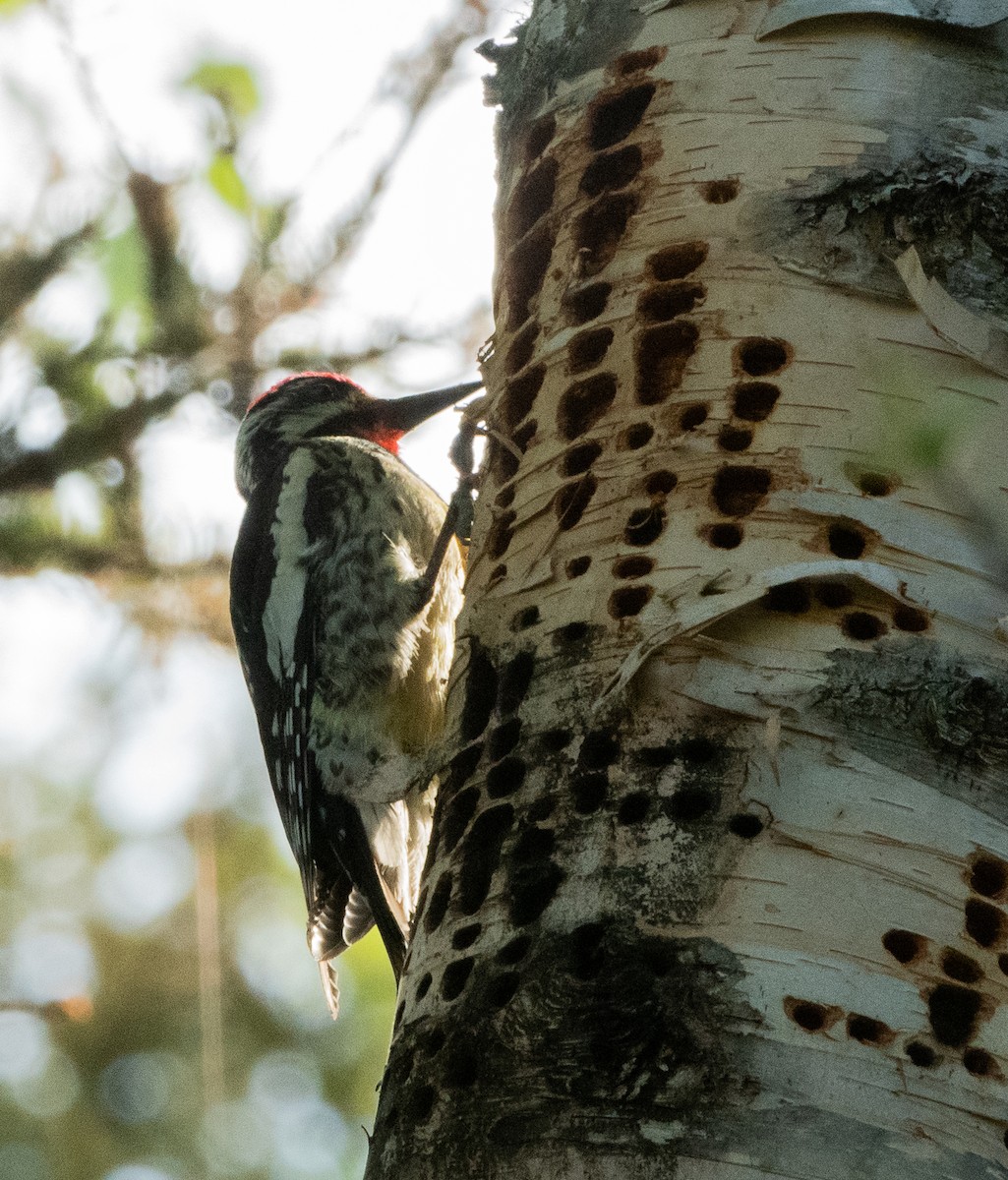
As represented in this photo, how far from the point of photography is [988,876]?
4.53 ft

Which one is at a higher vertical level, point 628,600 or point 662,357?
point 662,357

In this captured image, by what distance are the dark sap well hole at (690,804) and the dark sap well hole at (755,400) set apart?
471 millimetres

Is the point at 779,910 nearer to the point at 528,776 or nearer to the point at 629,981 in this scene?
the point at 629,981

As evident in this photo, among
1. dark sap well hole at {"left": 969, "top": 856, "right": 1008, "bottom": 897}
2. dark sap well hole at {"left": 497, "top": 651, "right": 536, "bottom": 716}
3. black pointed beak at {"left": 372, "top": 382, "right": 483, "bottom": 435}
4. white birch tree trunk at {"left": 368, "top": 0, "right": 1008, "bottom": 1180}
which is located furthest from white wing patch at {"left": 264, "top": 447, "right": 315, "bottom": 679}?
dark sap well hole at {"left": 969, "top": 856, "right": 1008, "bottom": 897}

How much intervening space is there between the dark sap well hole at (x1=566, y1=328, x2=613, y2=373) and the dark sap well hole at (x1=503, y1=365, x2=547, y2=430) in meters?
0.05

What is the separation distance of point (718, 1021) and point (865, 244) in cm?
94

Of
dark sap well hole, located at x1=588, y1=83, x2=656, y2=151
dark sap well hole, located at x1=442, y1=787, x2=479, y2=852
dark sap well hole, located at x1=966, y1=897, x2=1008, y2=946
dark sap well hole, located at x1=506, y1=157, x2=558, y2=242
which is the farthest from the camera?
dark sap well hole, located at x1=506, y1=157, x2=558, y2=242

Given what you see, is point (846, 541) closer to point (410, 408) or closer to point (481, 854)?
point (481, 854)

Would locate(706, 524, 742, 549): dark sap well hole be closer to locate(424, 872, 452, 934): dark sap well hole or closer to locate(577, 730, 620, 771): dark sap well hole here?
locate(577, 730, 620, 771): dark sap well hole

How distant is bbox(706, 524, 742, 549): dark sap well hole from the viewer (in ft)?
5.41

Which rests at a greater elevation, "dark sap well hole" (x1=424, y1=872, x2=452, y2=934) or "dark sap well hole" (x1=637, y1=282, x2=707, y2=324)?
"dark sap well hole" (x1=637, y1=282, x2=707, y2=324)

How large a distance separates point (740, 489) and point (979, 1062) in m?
0.66

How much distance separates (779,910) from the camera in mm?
1338

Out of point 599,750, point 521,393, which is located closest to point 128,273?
point 521,393
